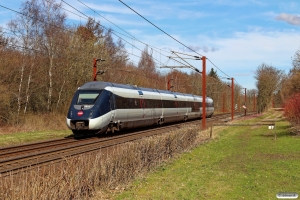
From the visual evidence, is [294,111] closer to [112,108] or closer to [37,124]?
[112,108]

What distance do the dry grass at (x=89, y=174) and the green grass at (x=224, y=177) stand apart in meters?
0.46

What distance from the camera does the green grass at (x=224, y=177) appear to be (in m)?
8.67

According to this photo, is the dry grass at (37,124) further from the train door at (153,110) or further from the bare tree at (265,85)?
the bare tree at (265,85)

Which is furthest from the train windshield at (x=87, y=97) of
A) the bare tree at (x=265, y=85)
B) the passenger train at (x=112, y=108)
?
the bare tree at (x=265, y=85)

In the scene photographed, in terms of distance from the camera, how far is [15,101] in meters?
27.9

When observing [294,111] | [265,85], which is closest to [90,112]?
[294,111]

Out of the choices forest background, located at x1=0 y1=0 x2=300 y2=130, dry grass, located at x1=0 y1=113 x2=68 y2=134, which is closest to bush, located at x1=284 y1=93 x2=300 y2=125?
forest background, located at x1=0 y1=0 x2=300 y2=130

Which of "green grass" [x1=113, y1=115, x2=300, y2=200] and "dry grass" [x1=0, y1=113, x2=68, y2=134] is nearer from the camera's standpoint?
"green grass" [x1=113, y1=115, x2=300, y2=200]

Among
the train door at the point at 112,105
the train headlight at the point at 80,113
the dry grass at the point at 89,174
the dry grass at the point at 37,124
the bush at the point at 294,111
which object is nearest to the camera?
the dry grass at the point at 89,174

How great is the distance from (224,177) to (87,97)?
11.7 metres

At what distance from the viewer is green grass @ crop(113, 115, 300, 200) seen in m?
8.67

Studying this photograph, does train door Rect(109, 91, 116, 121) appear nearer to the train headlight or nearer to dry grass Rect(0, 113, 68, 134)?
the train headlight

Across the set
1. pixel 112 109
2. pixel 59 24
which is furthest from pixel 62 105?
pixel 112 109

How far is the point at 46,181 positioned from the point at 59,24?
95.1ft
